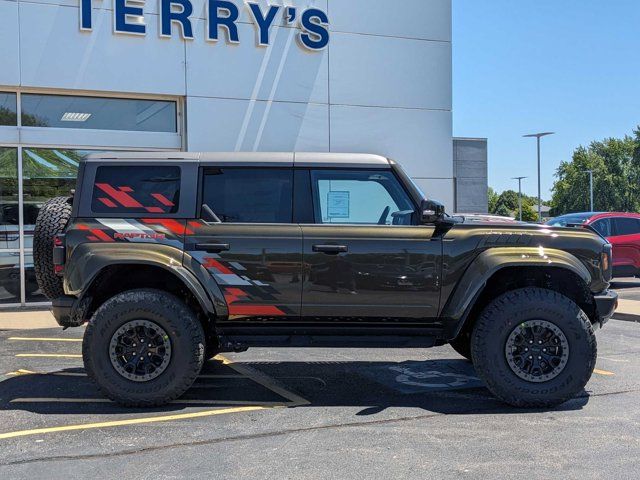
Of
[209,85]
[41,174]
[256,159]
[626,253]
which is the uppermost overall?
[209,85]

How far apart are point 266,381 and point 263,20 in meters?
7.67

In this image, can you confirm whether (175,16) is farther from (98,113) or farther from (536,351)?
(536,351)

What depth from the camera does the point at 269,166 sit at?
5.42 meters

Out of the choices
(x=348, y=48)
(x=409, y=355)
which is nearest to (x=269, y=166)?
(x=409, y=355)

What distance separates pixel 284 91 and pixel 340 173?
677cm

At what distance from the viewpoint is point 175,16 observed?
11047 millimetres

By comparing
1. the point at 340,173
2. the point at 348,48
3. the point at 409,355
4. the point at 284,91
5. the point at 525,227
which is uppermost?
the point at 348,48

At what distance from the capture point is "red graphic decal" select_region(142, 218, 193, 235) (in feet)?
17.2

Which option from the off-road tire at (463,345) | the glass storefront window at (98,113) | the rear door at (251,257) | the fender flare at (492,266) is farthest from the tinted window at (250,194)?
the glass storefront window at (98,113)

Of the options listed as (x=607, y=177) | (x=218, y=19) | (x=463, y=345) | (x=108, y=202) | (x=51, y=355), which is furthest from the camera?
(x=607, y=177)

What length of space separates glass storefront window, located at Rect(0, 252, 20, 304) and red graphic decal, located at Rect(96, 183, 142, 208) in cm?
643

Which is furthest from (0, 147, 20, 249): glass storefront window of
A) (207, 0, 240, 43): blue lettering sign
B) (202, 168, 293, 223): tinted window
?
(202, 168, 293, 223): tinted window

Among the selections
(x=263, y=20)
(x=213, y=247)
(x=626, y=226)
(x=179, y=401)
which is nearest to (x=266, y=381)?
(x=179, y=401)

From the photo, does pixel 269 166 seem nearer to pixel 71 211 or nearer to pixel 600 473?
pixel 71 211
